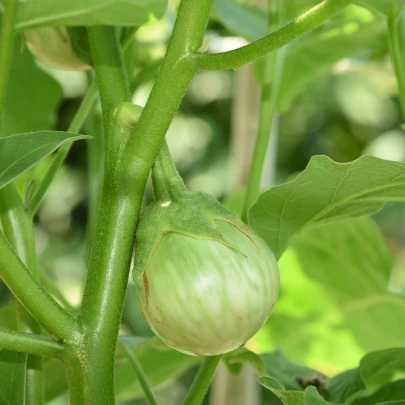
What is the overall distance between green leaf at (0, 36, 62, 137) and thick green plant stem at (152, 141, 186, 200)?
0.84ft

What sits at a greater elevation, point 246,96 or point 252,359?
point 246,96

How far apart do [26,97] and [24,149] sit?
0.28 metres

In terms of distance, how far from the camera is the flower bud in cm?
28

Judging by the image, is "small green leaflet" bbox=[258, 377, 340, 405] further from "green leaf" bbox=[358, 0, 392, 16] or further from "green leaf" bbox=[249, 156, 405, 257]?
"green leaf" bbox=[358, 0, 392, 16]

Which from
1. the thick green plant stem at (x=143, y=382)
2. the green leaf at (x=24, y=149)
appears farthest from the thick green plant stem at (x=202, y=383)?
the green leaf at (x=24, y=149)

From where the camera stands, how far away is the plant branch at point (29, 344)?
0.28m

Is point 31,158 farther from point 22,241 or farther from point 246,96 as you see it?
point 246,96

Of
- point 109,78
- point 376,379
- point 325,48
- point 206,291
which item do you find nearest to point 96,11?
point 109,78

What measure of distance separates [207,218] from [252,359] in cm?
12

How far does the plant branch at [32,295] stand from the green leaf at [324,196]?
0.11 meters

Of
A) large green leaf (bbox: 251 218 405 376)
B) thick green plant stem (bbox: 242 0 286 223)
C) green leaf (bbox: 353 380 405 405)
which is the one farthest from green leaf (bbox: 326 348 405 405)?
large green leaf (bbox: 251 218 405 376)

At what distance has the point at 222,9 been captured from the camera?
58 cm

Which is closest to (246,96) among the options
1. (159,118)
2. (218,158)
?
(159,118)

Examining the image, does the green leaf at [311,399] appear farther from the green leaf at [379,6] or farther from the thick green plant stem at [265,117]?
the green leaf at [379,6]
